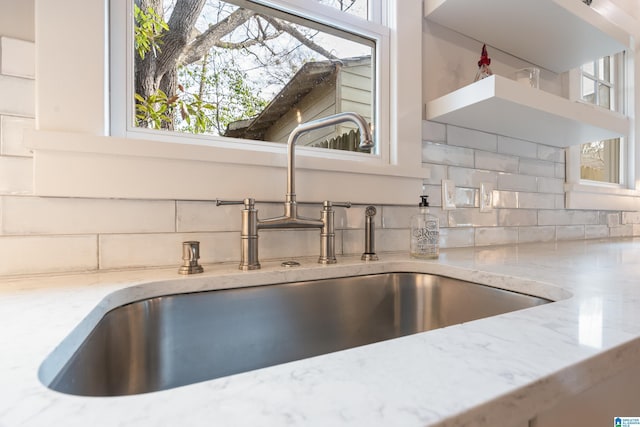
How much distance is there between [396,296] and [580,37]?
4.43 feet

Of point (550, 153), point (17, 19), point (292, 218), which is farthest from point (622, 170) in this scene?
point (17, 19)

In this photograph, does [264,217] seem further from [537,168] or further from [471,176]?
[537,168]

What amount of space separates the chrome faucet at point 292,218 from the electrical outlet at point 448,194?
0.54 metres

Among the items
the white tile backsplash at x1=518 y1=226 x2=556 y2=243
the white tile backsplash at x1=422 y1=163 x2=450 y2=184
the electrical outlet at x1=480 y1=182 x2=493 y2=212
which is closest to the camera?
the white tile backsplash at x1=422 y1=163 x2=450 y2=184

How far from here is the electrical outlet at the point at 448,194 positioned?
1.32 meters

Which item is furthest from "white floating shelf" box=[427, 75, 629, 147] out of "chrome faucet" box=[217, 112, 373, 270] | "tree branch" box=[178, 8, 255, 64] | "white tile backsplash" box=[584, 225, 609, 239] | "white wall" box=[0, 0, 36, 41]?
"white wall" box=[0, 0, 36, 41]

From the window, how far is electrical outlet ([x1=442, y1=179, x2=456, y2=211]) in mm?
1200

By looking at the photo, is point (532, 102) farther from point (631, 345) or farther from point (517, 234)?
point (631, 345)

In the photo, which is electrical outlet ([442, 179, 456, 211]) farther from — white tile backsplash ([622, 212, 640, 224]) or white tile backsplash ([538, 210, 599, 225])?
white tile backsplash ([622, 212, 640, 224])

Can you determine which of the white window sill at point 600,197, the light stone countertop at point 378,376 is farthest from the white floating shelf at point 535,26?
the light stone countertop at point 378,376

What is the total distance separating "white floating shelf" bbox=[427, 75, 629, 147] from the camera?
108 cm

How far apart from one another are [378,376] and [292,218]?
611 millimetres

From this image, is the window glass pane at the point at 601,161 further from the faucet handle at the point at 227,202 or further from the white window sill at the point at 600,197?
the faucet handle at the point at 227,202

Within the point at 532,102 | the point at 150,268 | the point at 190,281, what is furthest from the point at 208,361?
the point at 532,102
